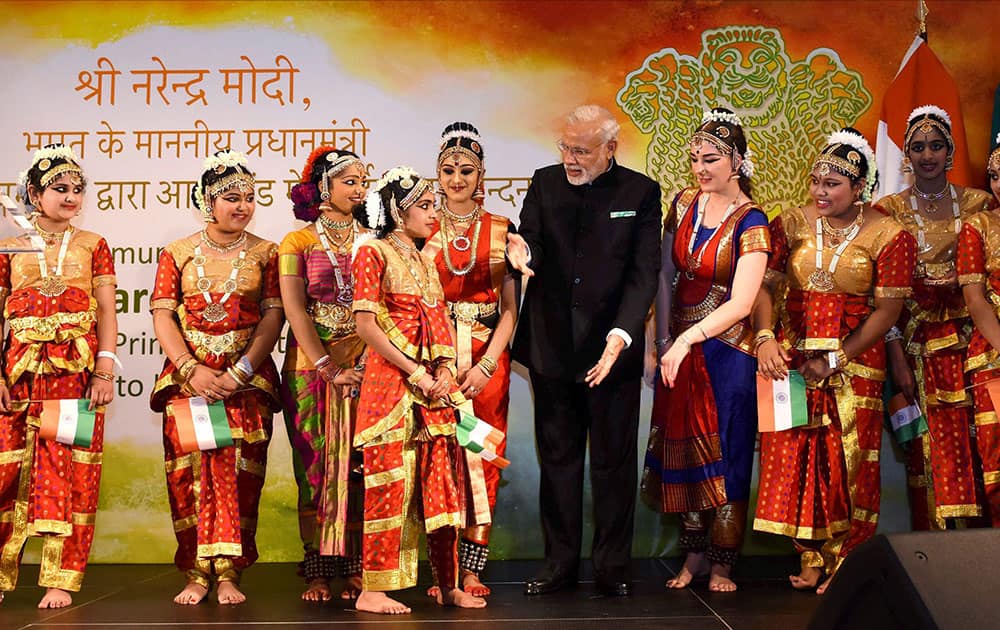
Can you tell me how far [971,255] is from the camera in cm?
427

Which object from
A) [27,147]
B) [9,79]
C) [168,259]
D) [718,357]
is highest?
[9,79]

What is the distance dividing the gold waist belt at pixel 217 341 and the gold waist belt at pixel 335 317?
303 millimetres

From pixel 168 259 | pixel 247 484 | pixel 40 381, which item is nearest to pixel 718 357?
pixel 247 484

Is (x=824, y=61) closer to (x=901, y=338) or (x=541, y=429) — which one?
(x=901, y=338)

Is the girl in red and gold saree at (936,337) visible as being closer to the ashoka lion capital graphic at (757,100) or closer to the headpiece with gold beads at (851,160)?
the headpiece with gold beads at (851,160)

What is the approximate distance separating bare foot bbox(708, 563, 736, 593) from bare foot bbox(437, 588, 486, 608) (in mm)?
903

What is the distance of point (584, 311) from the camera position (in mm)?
4062

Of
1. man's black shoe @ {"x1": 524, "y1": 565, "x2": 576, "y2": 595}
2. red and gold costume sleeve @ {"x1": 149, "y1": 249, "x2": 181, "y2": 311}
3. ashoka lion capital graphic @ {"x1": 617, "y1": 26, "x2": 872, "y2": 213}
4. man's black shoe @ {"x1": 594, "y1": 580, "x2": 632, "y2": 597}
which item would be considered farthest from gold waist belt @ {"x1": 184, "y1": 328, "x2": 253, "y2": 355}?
ashoka lion capital graphic @ {"x1": 617, "y1": 26, "x2": 872, "y2": 213}

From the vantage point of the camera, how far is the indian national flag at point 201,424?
4.05 metres

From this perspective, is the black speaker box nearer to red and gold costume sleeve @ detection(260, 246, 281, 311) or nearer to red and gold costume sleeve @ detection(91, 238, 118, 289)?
red and gold costume sleeve @ detection(260, 246, 281, 311)

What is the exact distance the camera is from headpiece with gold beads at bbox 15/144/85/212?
4199 mm

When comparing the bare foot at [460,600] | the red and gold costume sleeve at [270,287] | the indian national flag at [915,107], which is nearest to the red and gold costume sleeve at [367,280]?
the red and gold costume sleeve at [270,287]

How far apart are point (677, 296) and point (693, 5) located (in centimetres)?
173

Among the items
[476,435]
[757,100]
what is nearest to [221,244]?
[476,435]
